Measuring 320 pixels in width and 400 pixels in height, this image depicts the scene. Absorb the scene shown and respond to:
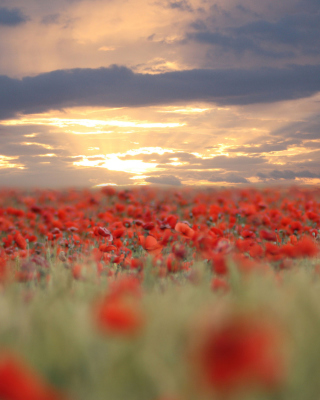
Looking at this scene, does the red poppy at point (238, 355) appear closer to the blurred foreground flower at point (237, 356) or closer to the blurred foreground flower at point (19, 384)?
the blurred foreground flower at point (237, 356)

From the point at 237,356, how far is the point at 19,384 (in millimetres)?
282

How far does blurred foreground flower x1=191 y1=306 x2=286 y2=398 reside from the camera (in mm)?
Answer: 552

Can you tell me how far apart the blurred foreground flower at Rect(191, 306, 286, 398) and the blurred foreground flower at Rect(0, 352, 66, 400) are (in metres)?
0.21

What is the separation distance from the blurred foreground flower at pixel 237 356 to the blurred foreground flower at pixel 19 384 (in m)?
0.21

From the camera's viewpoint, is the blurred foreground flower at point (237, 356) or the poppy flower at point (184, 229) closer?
the blurred foreground flower at point (237, 356)

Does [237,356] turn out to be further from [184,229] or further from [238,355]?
[184,229]

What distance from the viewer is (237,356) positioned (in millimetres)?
553

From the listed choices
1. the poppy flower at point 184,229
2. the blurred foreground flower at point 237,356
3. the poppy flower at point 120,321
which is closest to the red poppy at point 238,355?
the blurred foreground flower at point 237,356

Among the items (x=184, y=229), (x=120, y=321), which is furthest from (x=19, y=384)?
(x=184, y=229)

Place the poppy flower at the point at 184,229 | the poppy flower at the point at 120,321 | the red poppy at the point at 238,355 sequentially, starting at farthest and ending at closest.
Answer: the poppy flower at the point at 184,229, the poppy flower at the point at 120,321, the red poppy at the point at 238,355

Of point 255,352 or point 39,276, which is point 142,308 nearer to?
point 255,352

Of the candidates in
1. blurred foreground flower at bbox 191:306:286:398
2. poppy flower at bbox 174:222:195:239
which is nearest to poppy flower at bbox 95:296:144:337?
blurred foreground flower at bbox 191:306:286:398

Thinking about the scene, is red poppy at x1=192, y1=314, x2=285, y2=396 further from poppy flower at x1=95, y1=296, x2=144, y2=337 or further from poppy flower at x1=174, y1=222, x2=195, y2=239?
poppy flower at x1=174, y1=222, x2=195, y2=239

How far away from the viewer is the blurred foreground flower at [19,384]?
0.57m
